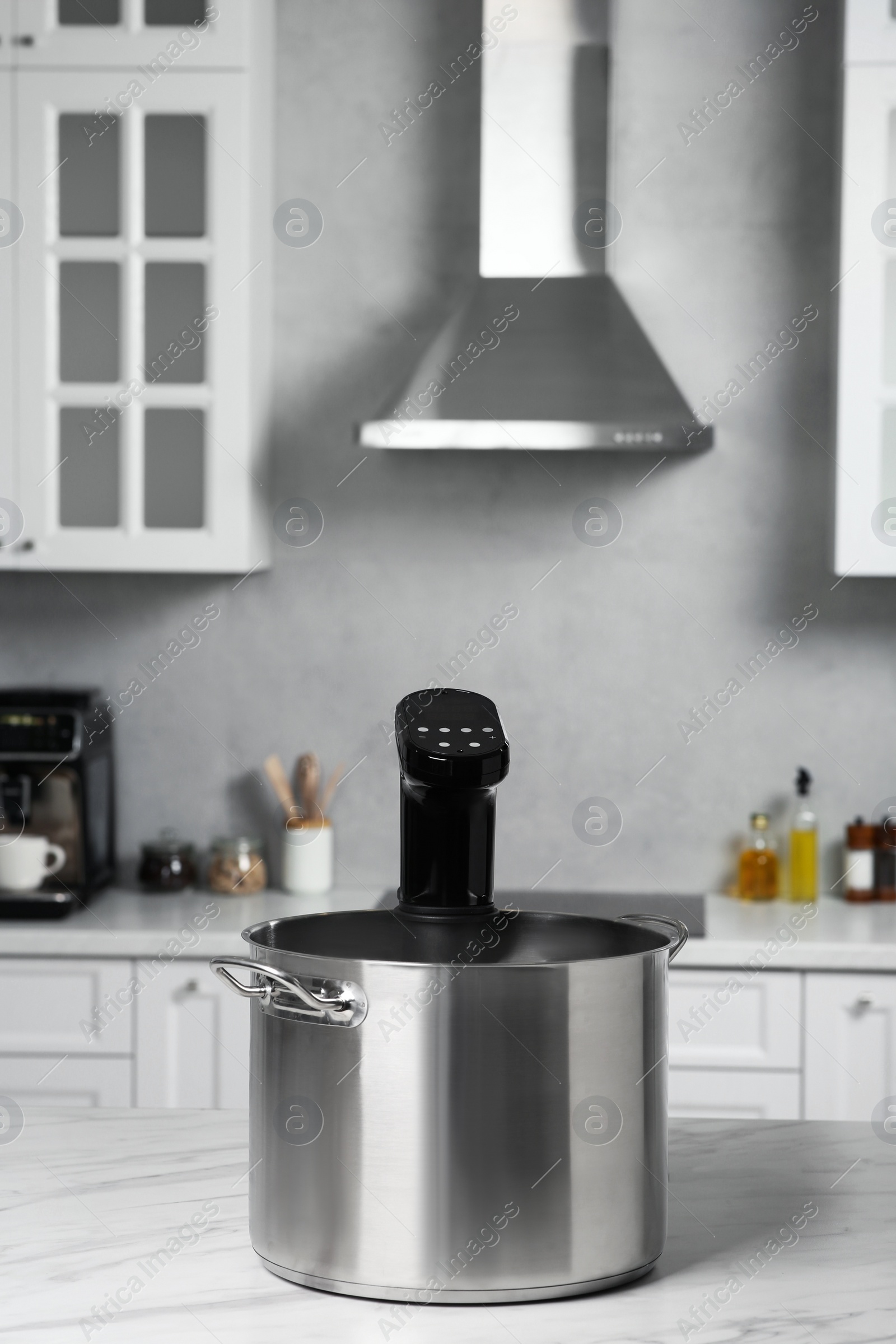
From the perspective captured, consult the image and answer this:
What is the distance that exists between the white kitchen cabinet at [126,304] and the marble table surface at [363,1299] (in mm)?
1573

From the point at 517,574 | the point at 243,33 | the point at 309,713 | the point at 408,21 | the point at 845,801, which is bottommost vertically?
the point at 845,801

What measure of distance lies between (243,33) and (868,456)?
1.43 m

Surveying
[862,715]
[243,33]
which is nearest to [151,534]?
[243,33]

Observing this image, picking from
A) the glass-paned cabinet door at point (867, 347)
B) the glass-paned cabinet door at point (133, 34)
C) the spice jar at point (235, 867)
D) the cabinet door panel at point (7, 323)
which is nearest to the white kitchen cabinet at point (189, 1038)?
the spice jar at point (235, 867)

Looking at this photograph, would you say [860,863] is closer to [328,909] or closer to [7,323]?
[328,909]

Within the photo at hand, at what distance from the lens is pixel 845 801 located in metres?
2.79

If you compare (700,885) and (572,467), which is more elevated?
(572,467)

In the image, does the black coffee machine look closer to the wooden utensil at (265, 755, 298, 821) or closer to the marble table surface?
the wooden utensil at (265, 755, 298, 821)

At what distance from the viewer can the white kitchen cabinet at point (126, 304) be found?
8.16 feet

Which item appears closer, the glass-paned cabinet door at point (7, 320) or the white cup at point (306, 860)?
the glass-paned cabinet door at point (7, 320)

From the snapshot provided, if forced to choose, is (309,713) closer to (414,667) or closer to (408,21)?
(414,667)

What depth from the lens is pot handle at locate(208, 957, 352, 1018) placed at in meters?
0.74

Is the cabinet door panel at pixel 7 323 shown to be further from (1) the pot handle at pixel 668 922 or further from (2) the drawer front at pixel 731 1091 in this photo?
(1) the pot handle at pixel 668 922

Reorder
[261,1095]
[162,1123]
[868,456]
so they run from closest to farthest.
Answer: [261,1095]
[162,1123]
[868,456]
